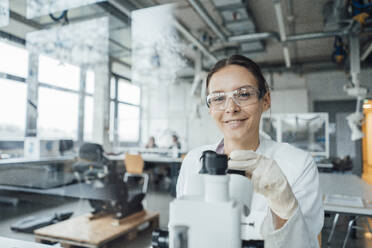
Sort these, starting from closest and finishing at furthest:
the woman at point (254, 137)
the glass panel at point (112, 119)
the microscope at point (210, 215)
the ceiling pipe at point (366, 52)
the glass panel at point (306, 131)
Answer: the microscope at point (210, 215) < the woman at point (254, 137) < the glass panel at point (112, 119) < the glass panel at point (306, 131) < the ceiling pipe at point (366, 52)

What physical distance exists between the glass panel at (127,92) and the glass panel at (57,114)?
48 cm

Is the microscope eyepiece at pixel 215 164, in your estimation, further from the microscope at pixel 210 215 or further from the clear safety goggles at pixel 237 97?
the clear safety goggles at pixel 237 97

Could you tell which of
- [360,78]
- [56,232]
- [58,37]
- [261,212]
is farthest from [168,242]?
[360,78]

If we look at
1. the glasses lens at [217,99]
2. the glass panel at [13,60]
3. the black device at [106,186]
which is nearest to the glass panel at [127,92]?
the black device at [106,186]

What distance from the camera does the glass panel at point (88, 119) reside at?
1739 millimetres

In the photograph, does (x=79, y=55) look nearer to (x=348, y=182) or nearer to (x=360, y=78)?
(x=348, y=182)

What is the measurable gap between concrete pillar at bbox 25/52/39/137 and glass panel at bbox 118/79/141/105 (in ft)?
2.17

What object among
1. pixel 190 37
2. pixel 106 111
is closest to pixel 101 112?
pixel 106 111

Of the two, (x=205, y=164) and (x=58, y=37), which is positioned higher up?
(x=58, y=37)

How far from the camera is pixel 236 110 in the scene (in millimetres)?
708

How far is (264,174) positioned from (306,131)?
3461 millimetres

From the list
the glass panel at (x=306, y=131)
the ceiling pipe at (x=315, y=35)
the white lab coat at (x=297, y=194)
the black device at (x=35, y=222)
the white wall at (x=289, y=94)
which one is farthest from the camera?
the white wall at (x=289, y=94)

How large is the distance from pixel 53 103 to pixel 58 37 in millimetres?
697

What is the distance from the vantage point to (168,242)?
0.35 metres
